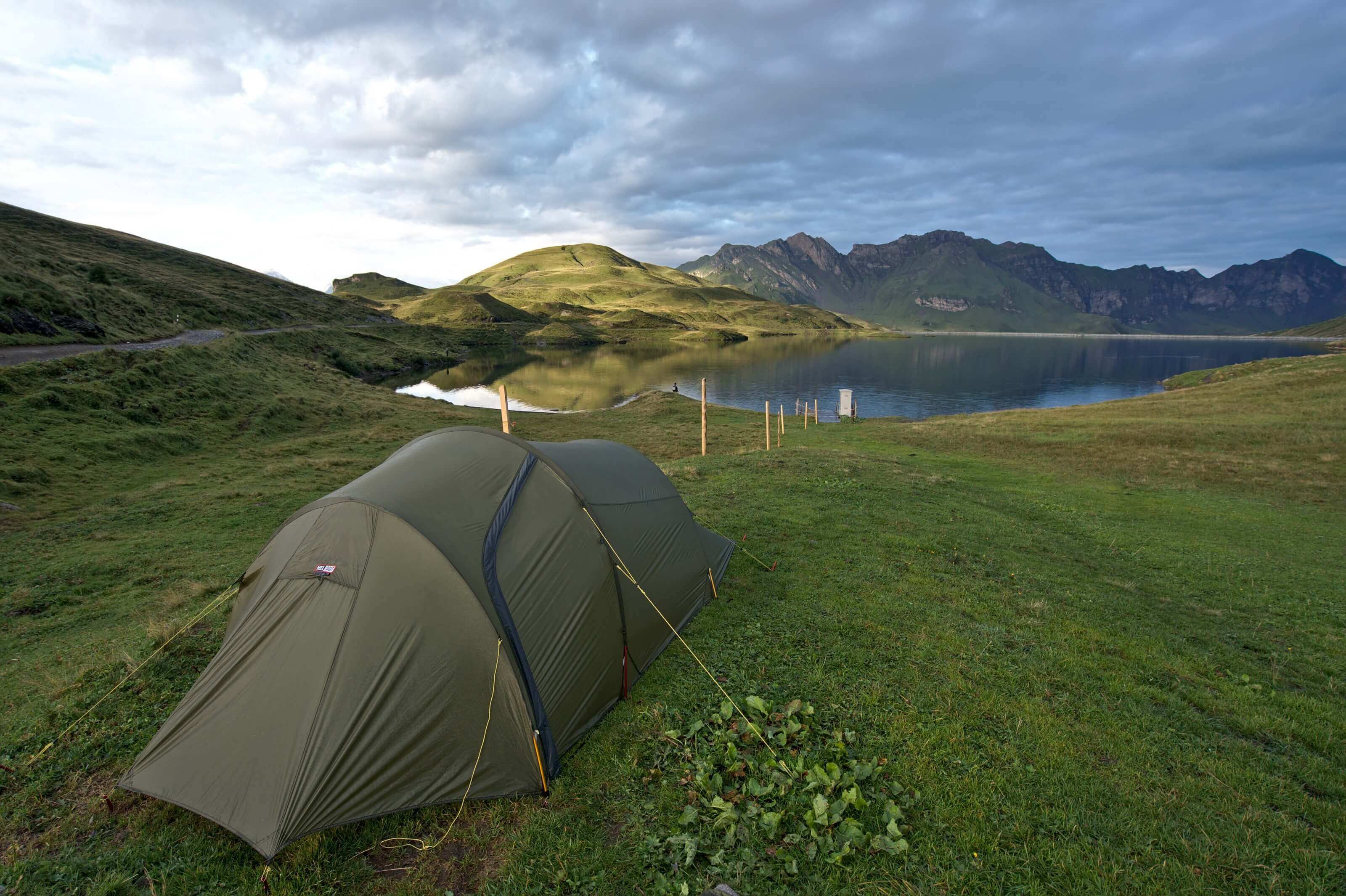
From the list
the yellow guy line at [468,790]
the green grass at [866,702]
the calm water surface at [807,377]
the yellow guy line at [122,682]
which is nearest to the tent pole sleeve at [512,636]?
the yellow guy line at [468,790]

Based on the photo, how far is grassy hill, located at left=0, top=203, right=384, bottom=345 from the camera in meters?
39.9

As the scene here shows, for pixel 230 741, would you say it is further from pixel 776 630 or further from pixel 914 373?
pixel 914 373

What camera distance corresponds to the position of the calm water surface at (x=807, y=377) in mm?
67250

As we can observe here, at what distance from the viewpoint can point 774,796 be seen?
5672 mm

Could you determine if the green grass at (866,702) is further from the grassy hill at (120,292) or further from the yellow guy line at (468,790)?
the grassy hill at (120,292)

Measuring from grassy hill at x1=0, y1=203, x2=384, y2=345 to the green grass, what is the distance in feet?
98.9

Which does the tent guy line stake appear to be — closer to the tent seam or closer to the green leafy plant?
the green leafy plant

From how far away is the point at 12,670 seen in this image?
28.7ft

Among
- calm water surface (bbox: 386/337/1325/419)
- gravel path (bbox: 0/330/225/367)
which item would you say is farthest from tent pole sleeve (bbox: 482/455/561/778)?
calm water surface (bbox: 386/337/1325/419)

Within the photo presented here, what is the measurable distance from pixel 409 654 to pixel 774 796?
13.7 ft

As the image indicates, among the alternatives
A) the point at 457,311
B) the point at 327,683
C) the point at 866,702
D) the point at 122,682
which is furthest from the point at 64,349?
the point at 457,311

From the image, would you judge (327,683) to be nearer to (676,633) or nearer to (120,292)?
(676,633)

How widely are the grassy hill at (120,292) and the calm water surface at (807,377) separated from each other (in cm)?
2506

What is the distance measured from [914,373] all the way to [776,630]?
10428cm
